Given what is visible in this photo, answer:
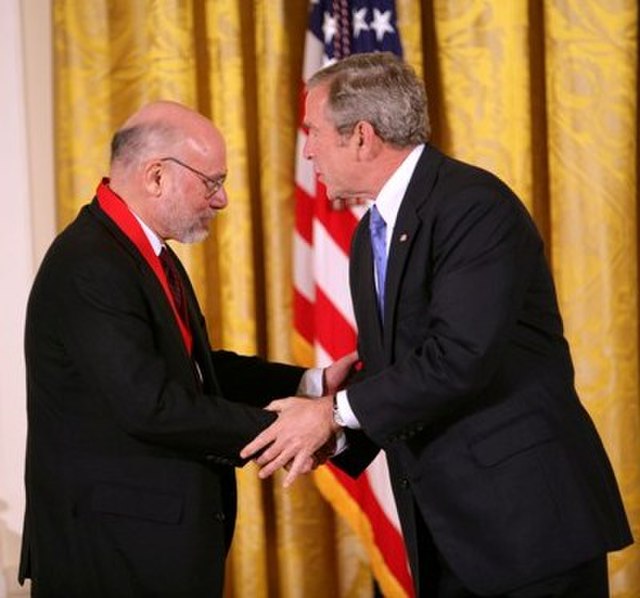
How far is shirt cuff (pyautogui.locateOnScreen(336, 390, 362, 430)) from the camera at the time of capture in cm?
243

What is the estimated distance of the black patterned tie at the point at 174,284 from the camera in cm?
261

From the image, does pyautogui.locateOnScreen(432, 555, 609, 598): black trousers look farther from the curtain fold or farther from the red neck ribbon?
the curtain fold

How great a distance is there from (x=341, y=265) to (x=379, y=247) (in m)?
1.15

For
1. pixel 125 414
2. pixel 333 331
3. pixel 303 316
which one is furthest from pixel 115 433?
pixel 303 316

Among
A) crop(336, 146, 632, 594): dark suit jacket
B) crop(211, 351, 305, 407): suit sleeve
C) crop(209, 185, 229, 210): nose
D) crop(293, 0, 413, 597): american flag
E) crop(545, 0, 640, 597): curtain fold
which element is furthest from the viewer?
crop(545, 0, 640, 597): curtain fold

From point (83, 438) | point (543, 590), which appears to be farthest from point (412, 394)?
point (83, 438)

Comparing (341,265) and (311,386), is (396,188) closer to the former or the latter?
(311,386)

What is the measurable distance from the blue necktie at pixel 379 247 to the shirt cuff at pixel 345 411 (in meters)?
0.21

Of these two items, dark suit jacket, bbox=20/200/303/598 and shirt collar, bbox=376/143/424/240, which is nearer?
dark suit jacket, bbox=20/200/303/598

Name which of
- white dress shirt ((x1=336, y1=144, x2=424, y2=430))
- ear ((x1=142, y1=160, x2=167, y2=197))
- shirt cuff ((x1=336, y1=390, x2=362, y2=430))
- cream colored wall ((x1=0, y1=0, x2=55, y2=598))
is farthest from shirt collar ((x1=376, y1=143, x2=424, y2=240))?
cream colored wall ((x1=0, y1=0, x2=55, y2=598))

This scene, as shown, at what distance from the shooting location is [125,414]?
231 cm

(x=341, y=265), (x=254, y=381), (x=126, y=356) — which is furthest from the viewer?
(x=341, y=265)

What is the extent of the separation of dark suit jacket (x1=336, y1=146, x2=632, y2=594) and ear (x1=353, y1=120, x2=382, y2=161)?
0.46 ft

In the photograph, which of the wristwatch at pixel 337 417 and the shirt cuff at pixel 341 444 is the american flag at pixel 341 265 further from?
the wristwatch at pixel 337 417
